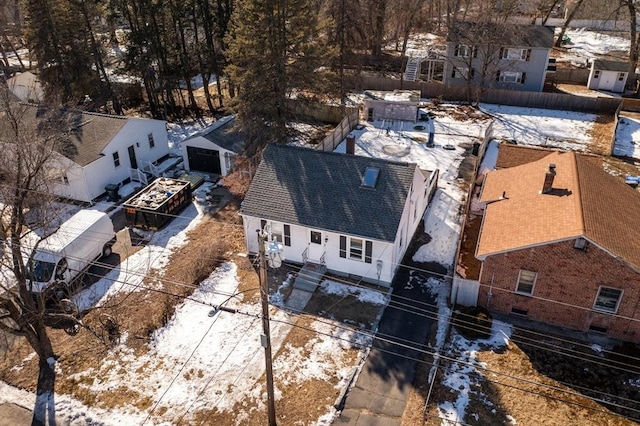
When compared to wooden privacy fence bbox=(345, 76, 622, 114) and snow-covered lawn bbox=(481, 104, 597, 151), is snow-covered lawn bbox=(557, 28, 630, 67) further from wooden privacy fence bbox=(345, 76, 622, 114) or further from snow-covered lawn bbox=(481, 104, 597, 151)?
snow-covered lawn bbox=(481, 104, 597, 151)

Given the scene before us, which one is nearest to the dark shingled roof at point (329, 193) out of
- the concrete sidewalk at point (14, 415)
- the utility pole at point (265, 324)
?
the utility pole at point (265, 324)

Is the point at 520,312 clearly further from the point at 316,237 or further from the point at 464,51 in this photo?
the point at 464,51

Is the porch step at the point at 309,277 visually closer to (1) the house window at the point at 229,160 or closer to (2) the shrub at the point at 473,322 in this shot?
(2) the shrub at the point at 473,322

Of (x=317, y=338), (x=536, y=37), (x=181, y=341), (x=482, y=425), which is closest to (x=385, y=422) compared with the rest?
(x=482, y=425)

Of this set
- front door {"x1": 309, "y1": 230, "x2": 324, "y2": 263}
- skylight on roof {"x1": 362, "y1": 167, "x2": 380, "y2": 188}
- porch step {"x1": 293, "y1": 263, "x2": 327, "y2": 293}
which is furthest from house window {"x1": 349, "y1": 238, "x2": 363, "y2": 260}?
skylight on roof {"x1": 362, "y1": 167, "x2": 380, "y2": 188}

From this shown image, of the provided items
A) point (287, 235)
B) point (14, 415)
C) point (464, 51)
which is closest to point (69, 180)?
point (287, 235)

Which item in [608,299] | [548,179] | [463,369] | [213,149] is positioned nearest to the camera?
[463,369]

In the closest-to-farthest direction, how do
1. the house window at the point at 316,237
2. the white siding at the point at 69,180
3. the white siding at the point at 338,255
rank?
1. the white siding at the point at 338,255
2. the house window at the point at 316,237
3. the white siding at the point at 69,180
